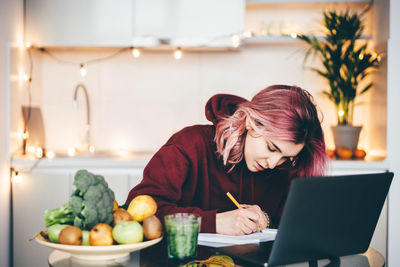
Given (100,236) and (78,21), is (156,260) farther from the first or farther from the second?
(78,21)

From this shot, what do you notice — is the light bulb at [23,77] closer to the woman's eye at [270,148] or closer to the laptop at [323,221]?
the woman's eye at [270,148]

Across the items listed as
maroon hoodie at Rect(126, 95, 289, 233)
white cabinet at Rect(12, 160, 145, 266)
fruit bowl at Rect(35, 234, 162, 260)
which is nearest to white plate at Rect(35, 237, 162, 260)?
fruit bowl at Rect(35, 234, 162, 260)

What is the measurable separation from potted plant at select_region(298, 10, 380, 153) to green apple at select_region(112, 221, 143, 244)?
89.5 inches

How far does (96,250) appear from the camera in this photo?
102 centimetres

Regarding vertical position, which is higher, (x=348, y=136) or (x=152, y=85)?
(x=152, y=85)

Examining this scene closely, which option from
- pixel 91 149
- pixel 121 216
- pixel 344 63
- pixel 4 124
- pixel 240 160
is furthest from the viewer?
pixel 91 149

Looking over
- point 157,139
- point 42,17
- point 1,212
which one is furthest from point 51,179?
point 42,17

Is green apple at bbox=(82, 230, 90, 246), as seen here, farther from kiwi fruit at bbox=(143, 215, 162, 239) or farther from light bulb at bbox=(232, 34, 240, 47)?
light bulb at bbox=(232, 34, 240, 47)

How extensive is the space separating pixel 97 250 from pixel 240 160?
83 centimetres

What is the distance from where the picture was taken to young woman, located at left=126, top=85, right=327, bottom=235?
4.81 feet

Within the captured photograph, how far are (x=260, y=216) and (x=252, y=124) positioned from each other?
318mm

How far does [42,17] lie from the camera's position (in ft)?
10.1

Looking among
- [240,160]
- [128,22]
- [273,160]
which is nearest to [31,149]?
[128,22]

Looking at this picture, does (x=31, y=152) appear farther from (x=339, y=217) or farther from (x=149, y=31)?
(x=339, y=217)
